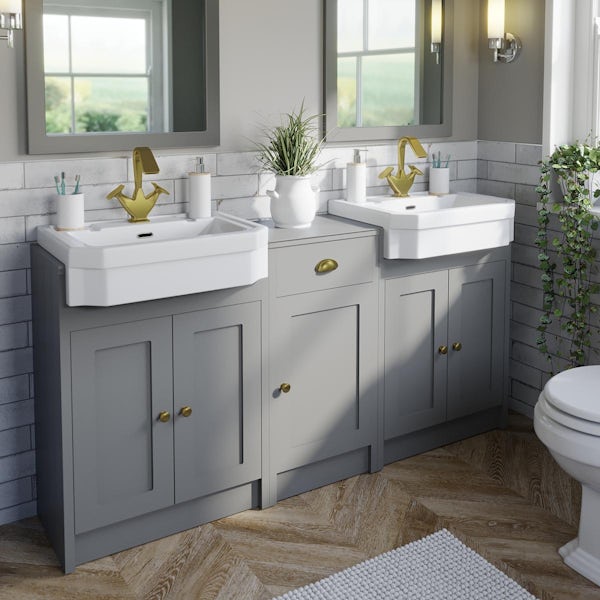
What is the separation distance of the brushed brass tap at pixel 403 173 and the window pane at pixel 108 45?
106 centimetres

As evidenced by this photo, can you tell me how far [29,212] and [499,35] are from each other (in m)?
1.95

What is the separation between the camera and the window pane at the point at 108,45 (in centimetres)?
267

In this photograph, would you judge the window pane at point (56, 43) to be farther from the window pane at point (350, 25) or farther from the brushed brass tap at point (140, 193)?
the window pane at point (350, 25)

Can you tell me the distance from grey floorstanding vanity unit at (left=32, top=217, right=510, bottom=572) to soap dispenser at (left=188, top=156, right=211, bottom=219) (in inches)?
12.4

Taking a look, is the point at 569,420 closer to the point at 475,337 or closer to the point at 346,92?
the point at 475,337

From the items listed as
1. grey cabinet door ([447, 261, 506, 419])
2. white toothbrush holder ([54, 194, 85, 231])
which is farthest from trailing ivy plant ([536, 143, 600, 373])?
white toothbrush holder ([54, 194, 85, 231])

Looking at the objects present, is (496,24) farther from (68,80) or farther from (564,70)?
(68,80)

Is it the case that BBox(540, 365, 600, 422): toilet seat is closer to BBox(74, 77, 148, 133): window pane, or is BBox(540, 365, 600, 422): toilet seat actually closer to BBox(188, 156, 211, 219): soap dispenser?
BBox(188, 156, 211, 219): soap dispenser

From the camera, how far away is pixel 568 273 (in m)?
3.22

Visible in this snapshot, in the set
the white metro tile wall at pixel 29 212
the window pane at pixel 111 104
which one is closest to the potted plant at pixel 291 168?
the white metro tile wall at pixel 29 212

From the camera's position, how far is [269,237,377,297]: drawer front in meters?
2.76

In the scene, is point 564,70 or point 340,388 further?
point 564,70

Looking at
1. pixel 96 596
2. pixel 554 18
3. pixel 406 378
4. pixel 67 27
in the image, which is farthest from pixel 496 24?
pixel 96 596

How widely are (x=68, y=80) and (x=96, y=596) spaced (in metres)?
1.55
